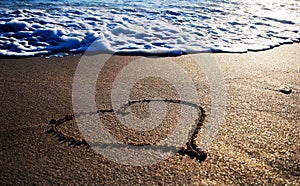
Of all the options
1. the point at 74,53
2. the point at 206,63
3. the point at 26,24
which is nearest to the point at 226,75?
the point at 206,63

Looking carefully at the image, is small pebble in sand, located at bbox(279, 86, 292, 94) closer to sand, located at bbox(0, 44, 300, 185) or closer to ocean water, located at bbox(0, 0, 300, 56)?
sand, located at bbox(0, 44, 300, 185)

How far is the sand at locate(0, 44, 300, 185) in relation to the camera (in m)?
1.51

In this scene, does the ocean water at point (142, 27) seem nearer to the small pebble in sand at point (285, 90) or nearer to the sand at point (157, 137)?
the sand at point (157, 137)

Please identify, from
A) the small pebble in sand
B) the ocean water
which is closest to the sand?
the small pebble in sand

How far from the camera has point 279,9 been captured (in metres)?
6.27

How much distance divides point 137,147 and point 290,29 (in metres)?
4.01

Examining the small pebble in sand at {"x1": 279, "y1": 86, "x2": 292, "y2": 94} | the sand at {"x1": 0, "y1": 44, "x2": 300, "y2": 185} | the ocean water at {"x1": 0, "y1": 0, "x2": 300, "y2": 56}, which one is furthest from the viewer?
the ocean water at {"x1": 0, "y1": 0, "x2": 300, "y2": 56}

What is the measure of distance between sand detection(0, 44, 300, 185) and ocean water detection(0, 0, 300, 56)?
0.78m

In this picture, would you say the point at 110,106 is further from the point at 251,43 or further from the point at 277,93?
the point at 251,43

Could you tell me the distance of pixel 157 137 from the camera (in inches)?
72.8

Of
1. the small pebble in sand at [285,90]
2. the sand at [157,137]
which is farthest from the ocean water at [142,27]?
the small pebble in sand at [285,90]

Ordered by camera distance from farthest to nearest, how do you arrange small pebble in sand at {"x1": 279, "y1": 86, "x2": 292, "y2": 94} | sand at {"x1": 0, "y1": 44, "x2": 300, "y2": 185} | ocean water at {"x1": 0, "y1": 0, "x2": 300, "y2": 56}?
ocean water at {"x1": 0, "y1": 0, "x2": 300, "y2": 56}, small pebble in sand at {"x1": 279, "y1": 86, "x2": 292, "y2": 94}, sand at {"x1": 0, "y1": 44, "x2": 300, "y2": 185}

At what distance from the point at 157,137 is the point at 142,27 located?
3.04m

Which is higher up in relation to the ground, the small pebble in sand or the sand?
the small pebble in sand
